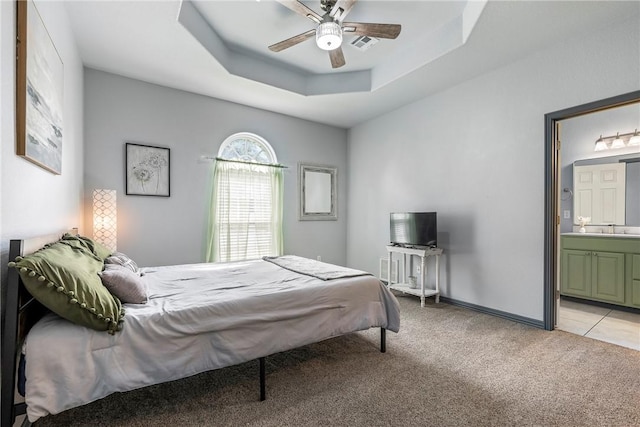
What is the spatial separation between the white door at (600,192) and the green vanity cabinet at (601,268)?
0.49 metres

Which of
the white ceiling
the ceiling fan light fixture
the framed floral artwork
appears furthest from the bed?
the white ceiling

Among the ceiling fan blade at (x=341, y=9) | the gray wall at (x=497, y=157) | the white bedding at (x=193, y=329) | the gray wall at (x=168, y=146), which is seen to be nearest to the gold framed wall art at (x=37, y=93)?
the white bedding at (x=193, y=329)

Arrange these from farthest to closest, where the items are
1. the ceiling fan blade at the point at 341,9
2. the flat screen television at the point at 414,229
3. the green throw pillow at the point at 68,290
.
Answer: the flat screen television at the point at 414,229 < the ceiling fan blade at the point at 341,9 < the green throw pillow at the point at 68,290

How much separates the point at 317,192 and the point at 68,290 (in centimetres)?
416

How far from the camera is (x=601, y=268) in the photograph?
12.3 feet

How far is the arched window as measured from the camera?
4281 mm

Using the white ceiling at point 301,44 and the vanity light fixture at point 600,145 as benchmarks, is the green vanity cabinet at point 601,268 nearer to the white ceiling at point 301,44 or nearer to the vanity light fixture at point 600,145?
the vanity light fixture at point 600,145

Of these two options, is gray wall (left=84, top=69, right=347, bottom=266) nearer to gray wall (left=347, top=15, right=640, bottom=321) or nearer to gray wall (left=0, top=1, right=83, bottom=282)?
gray wall (left=0, top=1, right=83, bottom=282)

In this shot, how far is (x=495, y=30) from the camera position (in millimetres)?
2732

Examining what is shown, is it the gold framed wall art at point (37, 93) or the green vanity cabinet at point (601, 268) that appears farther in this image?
the green vanity cabinet at point (601, 268)

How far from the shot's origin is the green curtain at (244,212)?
425 cm

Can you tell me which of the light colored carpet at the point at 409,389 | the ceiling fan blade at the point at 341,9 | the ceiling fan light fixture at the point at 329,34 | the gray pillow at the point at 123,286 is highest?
the ceiling fan blade at the point at 341,9

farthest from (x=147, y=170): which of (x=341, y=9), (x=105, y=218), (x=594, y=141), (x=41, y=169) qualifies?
(x=594, y=141)

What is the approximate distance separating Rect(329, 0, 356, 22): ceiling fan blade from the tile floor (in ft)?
12.1
